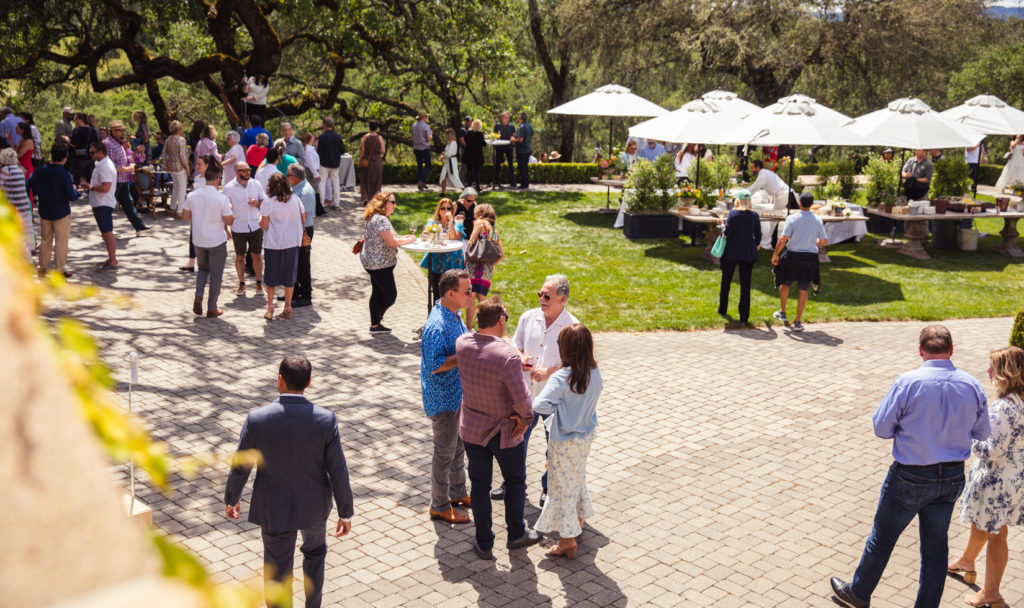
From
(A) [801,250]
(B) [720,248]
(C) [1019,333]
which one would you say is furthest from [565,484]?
(A) [801,250]

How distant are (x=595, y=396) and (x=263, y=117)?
16.8 meters

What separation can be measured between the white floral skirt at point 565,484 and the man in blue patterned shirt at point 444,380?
0.82 meters

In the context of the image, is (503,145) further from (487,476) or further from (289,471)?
(289,471)

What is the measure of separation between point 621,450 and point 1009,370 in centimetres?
348

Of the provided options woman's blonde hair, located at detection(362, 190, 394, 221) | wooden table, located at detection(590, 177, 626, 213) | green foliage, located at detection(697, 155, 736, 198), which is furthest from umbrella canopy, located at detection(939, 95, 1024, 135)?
woman's blonde hair, located at detection(362, 190, 394, 221)

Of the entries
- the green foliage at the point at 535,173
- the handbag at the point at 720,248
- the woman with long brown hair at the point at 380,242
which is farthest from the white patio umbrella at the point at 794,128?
the green foliage at the point at 535,173

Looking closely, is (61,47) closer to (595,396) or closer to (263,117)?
(263,117)

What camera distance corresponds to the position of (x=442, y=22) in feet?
73.8

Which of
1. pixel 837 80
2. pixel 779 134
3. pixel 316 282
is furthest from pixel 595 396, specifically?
pixel 837 80

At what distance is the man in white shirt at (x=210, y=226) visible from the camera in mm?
11359

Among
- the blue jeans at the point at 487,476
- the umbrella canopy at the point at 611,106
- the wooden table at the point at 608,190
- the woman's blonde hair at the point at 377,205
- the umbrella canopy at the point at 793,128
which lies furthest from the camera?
the wooden table at the point at 608,190

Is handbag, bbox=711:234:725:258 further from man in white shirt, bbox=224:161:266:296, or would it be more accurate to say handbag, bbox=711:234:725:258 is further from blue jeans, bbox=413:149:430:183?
blue jeans, bbox=413:149:430:183

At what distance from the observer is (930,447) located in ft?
18.0

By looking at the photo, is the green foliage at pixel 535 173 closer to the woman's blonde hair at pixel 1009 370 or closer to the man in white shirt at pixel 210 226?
the man in white shirt at pixel 210 226
